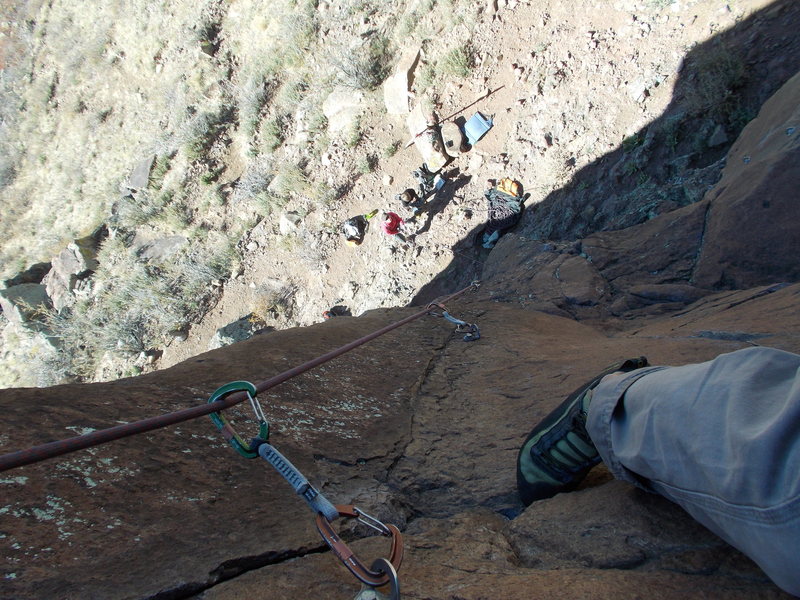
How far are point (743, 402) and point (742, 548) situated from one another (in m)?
0.29

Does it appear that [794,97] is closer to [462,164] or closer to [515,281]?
[515,281]

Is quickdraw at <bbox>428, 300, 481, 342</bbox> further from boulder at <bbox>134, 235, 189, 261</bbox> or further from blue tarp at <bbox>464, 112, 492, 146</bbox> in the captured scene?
boulder at <bbox>134, 235, 189, 261</bbox>

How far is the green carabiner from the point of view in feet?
3.96

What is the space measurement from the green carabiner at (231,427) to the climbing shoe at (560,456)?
0.86 metres

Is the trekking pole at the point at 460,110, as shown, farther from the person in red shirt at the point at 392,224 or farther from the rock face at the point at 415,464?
the rock face at the point at 415,464

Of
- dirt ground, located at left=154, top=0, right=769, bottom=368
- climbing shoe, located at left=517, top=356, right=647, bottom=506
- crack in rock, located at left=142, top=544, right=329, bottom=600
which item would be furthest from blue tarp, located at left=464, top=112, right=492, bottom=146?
crack in rock, located at left=142, top=544, right=329, bottom=600

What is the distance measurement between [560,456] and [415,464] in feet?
1.95

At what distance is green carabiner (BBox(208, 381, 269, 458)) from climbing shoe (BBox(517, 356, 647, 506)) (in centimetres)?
86

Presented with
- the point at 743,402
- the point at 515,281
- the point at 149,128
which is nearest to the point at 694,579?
the point at 743,402

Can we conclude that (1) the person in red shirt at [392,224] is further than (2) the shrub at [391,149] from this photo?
No

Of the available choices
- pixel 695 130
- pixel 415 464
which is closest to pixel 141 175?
pixel 695 130

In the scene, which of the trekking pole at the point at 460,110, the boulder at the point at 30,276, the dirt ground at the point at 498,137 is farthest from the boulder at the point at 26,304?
the trekking pole at the point at 460,110

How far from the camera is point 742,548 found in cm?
100

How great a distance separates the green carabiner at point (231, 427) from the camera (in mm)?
1206
